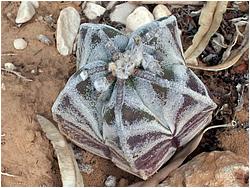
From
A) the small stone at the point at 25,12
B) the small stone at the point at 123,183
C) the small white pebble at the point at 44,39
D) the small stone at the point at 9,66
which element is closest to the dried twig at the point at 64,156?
the small stone at the point at 123,183

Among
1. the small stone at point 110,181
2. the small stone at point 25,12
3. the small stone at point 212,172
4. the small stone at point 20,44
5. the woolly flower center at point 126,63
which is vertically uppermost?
the woolly flower center at point 126,63

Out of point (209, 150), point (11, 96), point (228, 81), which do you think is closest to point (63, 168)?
point (11, 96)

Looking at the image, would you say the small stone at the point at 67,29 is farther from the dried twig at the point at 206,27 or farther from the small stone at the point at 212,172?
the small stone at the point at 212,172

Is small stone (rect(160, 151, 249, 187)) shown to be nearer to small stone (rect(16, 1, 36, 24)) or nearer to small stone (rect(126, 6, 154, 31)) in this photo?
small stone (rect(126, 6, 154, 31))

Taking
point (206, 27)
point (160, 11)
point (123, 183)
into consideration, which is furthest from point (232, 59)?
point (123, 183)

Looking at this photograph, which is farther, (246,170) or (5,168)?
(5,168)

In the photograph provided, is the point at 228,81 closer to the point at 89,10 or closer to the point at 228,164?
the point at 228,164

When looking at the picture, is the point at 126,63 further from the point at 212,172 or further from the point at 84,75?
the point at 212,172
